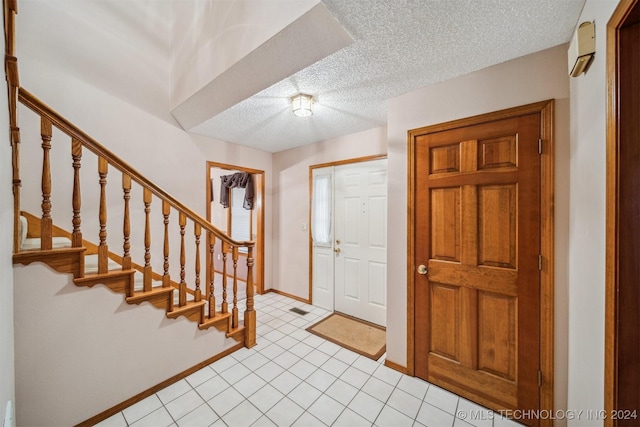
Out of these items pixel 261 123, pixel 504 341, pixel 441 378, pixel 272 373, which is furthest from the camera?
pixel 261 123

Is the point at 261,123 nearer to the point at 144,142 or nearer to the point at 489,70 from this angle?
the point at 144,142

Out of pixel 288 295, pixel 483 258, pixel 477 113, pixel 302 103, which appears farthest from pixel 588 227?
pixel 288 295

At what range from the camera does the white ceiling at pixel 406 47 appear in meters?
1.20

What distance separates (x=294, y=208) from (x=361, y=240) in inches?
47.9

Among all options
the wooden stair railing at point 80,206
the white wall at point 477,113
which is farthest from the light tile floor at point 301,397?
the wooden stair railing at point 80,206

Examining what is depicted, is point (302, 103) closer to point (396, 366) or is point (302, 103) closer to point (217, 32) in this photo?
point (217, 32)

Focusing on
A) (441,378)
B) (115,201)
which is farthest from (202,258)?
(441,378)

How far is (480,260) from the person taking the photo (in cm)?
165

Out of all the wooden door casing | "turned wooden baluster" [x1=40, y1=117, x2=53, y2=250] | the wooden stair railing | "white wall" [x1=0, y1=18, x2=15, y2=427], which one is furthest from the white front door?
"white wall" [x1=0, y1=18, x2=15, y2=427]

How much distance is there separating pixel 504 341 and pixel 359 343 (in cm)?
130

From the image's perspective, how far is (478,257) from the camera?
1.65 metres

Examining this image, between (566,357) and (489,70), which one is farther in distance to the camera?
(489,70)

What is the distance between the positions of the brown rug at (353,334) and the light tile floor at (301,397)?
0.12 m

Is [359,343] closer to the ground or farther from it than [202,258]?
closer to the ground
